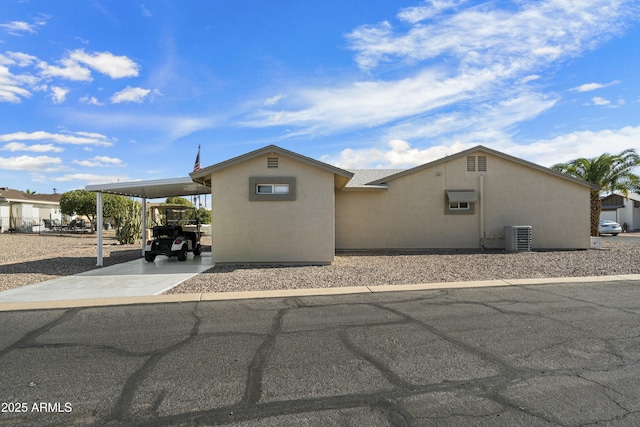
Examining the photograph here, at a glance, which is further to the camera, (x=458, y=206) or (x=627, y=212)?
(x=627, y=212)

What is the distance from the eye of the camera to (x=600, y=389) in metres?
3.71

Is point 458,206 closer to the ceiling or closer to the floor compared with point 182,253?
closer to the ceiling

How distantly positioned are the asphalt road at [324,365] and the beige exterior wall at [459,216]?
33.2ft

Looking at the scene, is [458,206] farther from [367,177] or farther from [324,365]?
[324,365]

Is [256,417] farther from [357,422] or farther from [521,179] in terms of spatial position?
[521,179]

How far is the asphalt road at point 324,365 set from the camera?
10.9 ft

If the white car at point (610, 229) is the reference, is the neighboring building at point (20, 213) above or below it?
above

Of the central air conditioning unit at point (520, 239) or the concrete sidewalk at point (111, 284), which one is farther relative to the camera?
the central air conditioning unit at point (520, 239)

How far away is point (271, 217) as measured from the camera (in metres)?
12.7

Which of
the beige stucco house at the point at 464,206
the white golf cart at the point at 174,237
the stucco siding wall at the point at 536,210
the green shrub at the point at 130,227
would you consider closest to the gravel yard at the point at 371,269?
the beige stucco house at the point at 464,206

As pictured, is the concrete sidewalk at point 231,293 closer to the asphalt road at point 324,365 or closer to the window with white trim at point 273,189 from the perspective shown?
the asphalt road at point 324,365

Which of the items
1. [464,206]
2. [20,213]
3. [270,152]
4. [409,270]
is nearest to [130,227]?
[270,152]

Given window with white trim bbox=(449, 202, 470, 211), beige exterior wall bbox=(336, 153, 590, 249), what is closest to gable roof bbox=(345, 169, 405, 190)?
beige exterior wall bbox=(336, 153, 590, 249)

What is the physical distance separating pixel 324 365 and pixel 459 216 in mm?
14202
